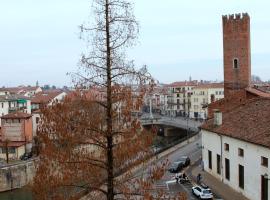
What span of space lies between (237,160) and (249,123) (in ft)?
9.51

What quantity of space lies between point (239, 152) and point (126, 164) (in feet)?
71.0

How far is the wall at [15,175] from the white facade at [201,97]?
251 feet

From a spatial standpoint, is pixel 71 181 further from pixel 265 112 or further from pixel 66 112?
pixel 265 112

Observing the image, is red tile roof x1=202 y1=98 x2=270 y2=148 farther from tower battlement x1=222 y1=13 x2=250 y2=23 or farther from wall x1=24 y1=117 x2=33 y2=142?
wall x1=24 y1=117 x2=33 y2=142

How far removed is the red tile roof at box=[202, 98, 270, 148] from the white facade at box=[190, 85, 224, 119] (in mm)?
84041

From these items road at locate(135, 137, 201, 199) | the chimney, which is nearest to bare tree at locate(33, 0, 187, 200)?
road at locate(135, 137, 201, 199)

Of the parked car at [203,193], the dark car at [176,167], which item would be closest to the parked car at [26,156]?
the dark car at [176,167]

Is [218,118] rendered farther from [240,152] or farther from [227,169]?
[240,152]

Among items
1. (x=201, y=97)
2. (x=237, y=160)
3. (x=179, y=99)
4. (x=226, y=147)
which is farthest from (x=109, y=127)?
(x=179, y=99)

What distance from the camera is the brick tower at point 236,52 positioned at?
173 feet

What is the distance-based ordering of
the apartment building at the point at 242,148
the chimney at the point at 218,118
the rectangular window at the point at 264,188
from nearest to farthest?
the rectangular window at the point at 264,188, the apartment building at the point at 242,148, the chimney at the point at 218,118

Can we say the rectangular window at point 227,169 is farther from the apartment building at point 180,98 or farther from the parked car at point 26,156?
the apartment building at point 180,98

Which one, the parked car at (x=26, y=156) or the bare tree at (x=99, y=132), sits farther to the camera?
the parked car at (x=26, y=156)

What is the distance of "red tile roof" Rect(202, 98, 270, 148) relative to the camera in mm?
30572
